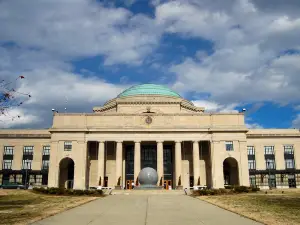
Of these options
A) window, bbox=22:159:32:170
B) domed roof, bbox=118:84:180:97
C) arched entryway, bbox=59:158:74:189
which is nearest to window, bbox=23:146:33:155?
window, bbox=22:159:32:170

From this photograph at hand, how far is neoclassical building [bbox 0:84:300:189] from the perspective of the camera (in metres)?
68.0

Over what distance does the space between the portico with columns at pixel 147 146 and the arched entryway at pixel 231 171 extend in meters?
0.59

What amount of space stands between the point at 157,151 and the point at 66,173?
21643 mm

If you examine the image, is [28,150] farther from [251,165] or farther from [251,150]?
[251,150]

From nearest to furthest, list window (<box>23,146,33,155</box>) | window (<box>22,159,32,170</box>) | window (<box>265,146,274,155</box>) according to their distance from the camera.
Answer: window (<box>22,159,32,170</box>), window (<box>265,146,274,155</box>), window (<box>23,146,33,155</box>)

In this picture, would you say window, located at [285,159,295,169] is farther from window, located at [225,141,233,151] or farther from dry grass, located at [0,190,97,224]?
dry grass, located at [0,190,97,224]

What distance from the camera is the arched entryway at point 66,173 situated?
236ft

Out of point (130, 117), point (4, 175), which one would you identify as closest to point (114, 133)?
point (130, 117)

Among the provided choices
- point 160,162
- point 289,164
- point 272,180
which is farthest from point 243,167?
point 289,164

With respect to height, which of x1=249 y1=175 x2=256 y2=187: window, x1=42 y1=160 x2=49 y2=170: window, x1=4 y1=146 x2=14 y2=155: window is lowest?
x1=249 y1=175 x2=256 y2=187: window

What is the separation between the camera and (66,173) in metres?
73.1

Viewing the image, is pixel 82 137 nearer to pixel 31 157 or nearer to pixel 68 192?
pixel 31 157

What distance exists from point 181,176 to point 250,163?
66.9 feet

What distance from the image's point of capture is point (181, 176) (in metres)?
67.3
